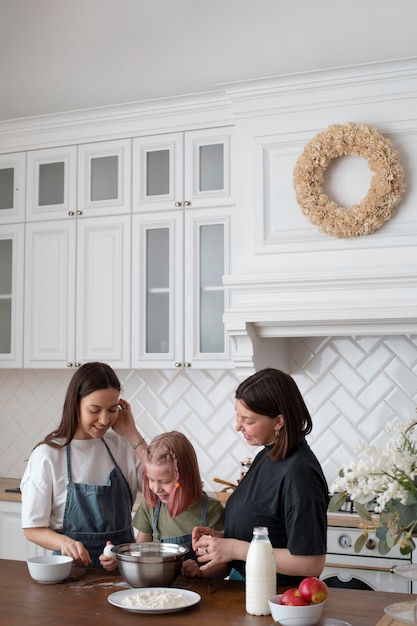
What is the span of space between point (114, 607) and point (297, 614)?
18.3 inches

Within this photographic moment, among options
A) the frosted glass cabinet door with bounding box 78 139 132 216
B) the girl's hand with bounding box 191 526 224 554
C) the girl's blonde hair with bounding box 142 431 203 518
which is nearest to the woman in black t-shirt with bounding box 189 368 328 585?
the girl's hand with bounding box 191 526 224 554

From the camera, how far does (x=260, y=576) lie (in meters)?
1.92

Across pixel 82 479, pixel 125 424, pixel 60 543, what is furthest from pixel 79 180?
pixel 60 543

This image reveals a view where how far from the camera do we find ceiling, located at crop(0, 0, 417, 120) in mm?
→ 3916

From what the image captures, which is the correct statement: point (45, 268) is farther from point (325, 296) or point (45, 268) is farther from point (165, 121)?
point (325, 296)

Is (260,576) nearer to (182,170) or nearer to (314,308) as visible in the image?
(314,308)

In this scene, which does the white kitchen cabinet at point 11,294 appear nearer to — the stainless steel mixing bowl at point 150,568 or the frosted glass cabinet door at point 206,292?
the frosted glass cabinet door at point 206,292

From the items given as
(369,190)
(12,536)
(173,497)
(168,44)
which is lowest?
(12,536)

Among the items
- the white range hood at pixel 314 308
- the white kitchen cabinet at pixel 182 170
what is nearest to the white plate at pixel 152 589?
the white range hood at pixel 314 308

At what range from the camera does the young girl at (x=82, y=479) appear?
2430 millimetres

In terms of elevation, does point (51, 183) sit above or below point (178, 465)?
above

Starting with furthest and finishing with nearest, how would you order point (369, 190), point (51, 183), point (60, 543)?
point (51, 183) < point (369, 190) < point (60, 543)

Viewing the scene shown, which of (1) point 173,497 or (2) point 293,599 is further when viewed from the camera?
(1) point 173,497

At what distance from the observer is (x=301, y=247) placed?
353 cm
